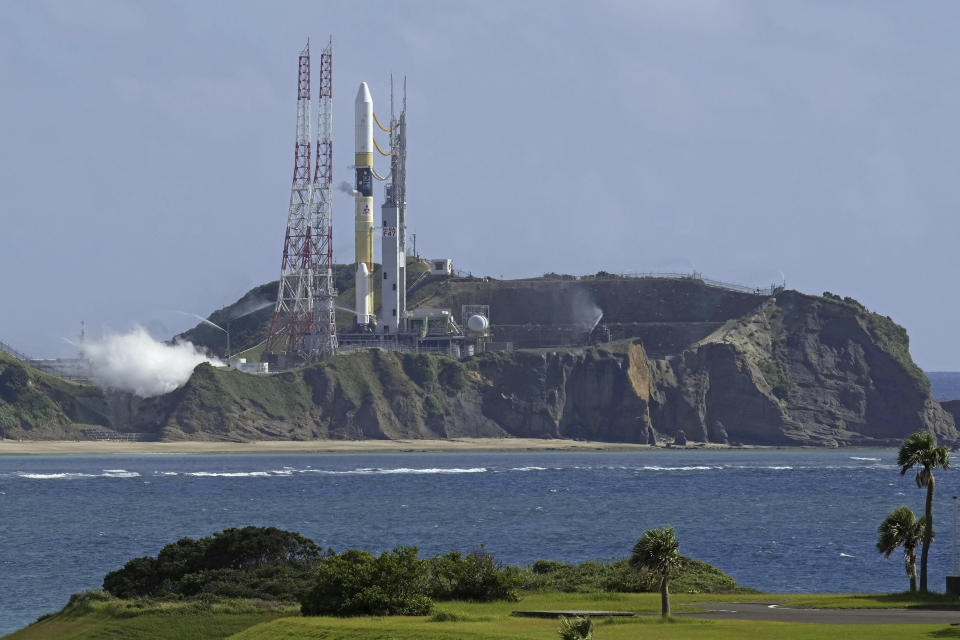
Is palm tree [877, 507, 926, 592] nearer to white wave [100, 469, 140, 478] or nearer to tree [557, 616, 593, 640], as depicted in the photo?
tree [557, 616, 593, 640]

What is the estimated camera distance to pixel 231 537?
221 ft

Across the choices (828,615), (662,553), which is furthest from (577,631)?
(828,615)

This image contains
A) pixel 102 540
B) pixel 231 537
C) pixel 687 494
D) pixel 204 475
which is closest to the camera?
pixel 231 537

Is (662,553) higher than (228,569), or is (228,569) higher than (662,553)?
(662,553)

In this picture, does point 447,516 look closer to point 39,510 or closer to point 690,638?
point 39,510

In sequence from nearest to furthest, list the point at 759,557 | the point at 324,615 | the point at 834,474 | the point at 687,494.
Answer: the point at 324,615
the point at 759,557
the point at 687,494
the point at 834,474

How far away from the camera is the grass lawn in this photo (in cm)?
4738

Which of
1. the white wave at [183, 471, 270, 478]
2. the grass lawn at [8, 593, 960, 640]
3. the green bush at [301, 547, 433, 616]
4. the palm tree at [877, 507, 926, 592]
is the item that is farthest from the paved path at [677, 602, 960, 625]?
the white wave at [183, 471, 270, 478]

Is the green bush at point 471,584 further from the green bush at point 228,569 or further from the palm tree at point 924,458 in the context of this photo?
the palm tree at point 924,458

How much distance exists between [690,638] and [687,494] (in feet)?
347

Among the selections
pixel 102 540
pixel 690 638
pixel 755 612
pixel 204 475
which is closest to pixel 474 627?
pixel 690 638

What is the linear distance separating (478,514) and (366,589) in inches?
2854

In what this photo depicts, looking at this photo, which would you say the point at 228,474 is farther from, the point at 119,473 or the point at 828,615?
the point at 828,615

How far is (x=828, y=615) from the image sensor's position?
53625 millimetres
